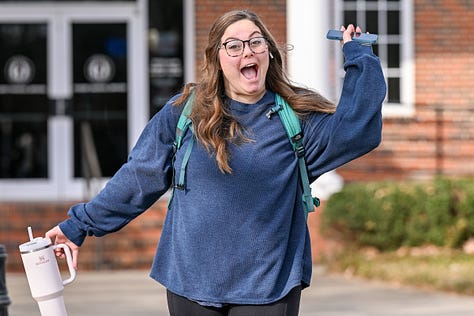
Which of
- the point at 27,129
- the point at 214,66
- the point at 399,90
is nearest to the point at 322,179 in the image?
the point at 399,90

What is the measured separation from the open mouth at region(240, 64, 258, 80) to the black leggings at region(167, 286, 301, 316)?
77 cm

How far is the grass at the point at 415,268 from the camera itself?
10.8 metres

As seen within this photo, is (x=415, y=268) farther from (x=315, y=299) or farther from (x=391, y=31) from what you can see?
(x=391, y=31)

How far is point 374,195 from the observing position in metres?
12.3

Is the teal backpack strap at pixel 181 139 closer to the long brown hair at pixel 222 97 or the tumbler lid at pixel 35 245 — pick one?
the long brown hair at pixel 222 97

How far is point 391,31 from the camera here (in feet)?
47.5

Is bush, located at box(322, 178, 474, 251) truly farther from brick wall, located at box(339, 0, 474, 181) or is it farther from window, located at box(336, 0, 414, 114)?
window, located at box(336, 0, 414, 114)

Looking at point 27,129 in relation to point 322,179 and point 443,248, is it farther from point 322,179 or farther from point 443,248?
point 443,248

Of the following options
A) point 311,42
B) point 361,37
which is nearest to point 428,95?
point 311,42

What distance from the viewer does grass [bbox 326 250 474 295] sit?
35.5 ft

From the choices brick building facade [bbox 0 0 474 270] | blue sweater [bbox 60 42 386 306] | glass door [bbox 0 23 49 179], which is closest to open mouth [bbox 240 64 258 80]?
blue sweater [bbox 60 42 386 306]

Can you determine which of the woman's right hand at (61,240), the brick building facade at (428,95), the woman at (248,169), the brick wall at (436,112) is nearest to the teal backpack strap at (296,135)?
the woman at (248,169)

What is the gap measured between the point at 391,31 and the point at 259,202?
34.4 feet

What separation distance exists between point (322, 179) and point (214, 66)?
8596 millimetres
